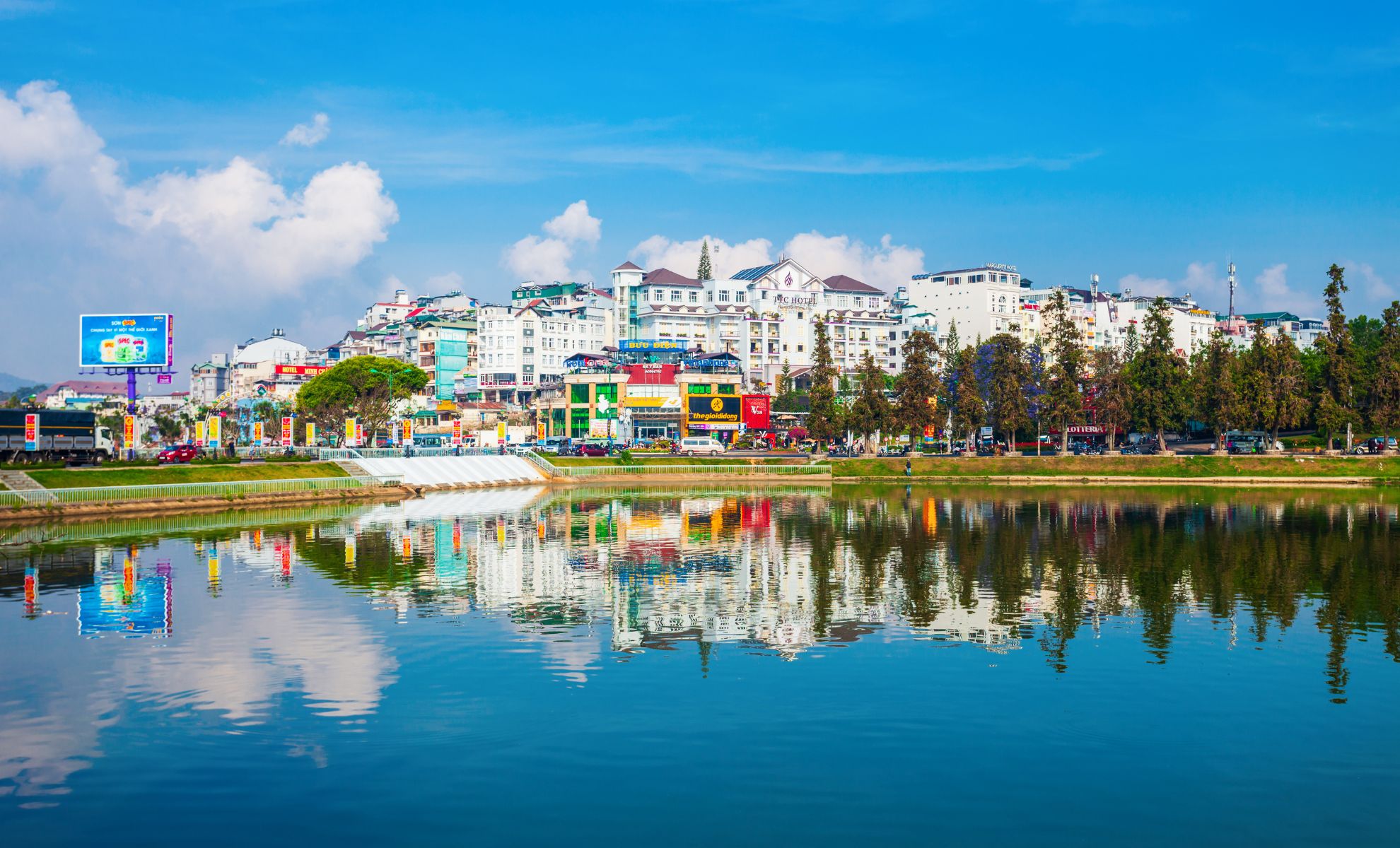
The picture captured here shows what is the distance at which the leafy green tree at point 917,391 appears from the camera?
397 feet

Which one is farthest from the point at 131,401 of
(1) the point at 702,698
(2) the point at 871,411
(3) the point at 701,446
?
(1) the point at 702,698

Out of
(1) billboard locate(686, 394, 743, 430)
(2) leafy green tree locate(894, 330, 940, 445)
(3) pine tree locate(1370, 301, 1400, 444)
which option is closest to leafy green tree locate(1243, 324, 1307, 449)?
(3) pine tree locate(1370, 301, 1400, 444)

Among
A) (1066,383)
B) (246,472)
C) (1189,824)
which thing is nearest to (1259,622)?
(1189,824)

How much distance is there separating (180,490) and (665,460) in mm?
51179

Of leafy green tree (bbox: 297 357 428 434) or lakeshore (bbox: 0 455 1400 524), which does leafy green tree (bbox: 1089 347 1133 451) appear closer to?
lakeshore (bbox: 0 455 1400 524)

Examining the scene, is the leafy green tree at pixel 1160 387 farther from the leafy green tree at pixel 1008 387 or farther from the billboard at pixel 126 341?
the billboard at pixel 126 341

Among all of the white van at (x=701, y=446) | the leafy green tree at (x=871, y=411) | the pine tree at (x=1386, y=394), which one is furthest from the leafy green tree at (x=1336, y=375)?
the white van at (x=701, y=446)

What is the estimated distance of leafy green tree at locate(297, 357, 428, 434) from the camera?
143 metres

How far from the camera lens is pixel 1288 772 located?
18297mm

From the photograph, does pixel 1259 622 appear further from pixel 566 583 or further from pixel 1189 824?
pixel 566 583

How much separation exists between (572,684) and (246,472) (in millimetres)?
63367

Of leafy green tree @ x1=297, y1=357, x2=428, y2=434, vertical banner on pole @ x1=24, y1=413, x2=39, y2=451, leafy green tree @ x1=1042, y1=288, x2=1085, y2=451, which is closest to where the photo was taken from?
vertical banner on pole @ x1=24, y1=413, x2=39, y2=451

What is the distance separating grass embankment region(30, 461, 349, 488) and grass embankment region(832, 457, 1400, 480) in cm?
4886

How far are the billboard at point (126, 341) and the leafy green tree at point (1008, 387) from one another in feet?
264
